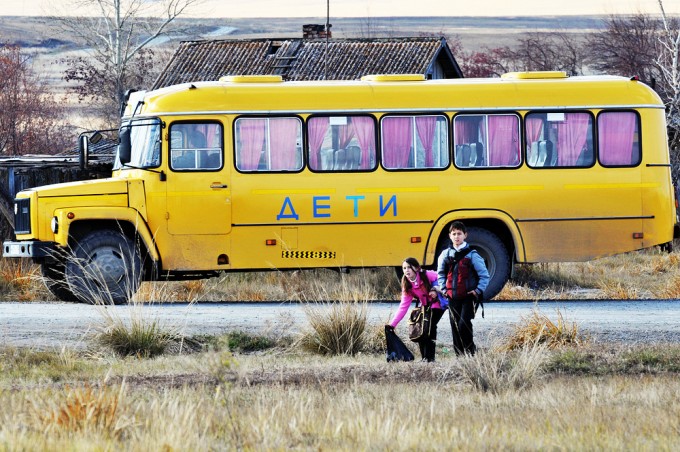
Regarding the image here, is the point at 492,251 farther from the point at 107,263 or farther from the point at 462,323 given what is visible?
the point at 462,323

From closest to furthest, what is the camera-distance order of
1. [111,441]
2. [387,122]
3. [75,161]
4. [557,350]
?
1. [111,441]
2. [557,350]
3. [387,122]
4. [75,161]

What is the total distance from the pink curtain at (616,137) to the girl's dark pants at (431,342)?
5.91 m

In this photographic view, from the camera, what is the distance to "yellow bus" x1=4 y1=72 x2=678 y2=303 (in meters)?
16.8

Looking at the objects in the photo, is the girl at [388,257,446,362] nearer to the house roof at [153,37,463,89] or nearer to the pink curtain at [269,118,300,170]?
the pink curtain at [269,118,300,170]

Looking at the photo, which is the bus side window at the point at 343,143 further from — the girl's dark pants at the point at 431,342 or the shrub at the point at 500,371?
the shrub at the point at 500,371

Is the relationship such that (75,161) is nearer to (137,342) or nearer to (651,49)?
(137,342)

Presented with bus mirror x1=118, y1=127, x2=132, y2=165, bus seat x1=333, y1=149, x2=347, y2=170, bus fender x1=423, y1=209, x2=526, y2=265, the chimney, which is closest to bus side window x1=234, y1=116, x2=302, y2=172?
bus seat x1=333, y1=149, x2=347, y2=170

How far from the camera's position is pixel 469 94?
1714cm

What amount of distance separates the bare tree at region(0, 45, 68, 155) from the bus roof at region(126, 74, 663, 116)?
2317 cm

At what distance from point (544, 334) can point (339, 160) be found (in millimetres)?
4707

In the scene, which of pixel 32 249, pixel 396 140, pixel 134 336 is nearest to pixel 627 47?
pixel 396 140

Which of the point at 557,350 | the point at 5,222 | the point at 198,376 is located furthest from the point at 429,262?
the point at 5,222

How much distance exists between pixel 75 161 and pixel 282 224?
245 inches

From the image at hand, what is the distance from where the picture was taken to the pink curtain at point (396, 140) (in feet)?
55.9
